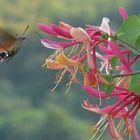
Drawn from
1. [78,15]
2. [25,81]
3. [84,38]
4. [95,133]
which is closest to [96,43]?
[84,38]

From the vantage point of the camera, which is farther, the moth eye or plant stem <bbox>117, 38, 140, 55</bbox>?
the moth eye

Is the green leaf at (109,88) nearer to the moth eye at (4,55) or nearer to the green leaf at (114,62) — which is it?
the green leaf at (114,62)

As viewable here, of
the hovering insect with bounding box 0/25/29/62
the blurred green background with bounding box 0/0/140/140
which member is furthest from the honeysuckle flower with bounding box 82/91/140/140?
the blurred green background with bounding box 0/0/140/140

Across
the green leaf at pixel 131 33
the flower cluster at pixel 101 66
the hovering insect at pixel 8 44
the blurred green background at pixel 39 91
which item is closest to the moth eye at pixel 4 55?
the hovering insect at pixel 8 44

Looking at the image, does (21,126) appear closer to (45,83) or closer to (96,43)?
(45,83)

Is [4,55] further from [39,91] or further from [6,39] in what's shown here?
[39,91]

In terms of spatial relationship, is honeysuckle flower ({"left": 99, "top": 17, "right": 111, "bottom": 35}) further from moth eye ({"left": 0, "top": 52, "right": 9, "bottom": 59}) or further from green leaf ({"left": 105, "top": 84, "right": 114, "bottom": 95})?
moth eye ({"left": 0, "top": 52, "right": 9, "bottom": 59})

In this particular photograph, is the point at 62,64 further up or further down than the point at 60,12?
further down

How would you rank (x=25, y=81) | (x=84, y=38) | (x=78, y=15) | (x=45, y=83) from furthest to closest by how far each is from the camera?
(x=25, y=81) → (x=45, y=83) → (x=78, y=15) → (x=84, y=38)
